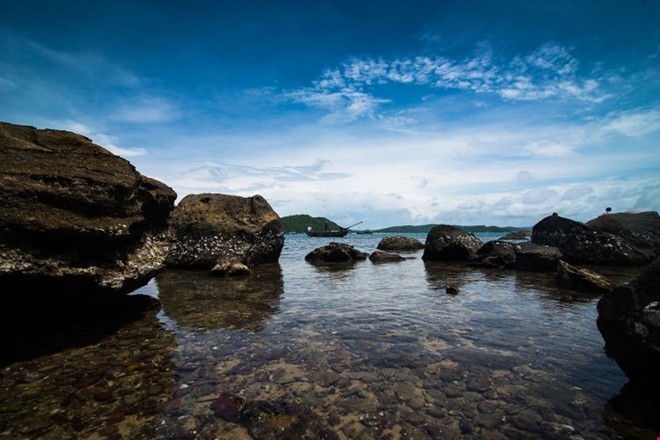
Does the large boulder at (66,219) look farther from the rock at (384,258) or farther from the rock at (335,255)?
the rock at (384,258)

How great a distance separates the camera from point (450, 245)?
2659cm

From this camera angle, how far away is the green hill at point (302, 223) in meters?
170

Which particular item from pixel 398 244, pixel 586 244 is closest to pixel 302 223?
pixel 398 244

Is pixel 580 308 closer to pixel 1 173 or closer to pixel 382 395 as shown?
pixel 382 395

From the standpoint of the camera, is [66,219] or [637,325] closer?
[637,325]

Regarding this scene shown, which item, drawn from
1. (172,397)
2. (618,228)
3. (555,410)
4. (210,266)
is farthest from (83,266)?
(618,228)

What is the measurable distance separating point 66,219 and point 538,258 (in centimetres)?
2251

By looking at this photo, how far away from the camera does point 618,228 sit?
26.3 m

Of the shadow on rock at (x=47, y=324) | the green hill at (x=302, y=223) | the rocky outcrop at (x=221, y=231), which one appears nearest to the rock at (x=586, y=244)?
the rocky outcrop at (x=221, y=231)

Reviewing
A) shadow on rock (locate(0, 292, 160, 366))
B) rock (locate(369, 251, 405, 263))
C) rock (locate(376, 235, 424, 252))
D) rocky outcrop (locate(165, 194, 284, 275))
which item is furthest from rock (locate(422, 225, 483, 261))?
shadow on rock (locate(0, 292, 160, 366))

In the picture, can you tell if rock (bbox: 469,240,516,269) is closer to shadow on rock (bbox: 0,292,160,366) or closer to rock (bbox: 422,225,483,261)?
rock (bbox: 422,225,483,261)

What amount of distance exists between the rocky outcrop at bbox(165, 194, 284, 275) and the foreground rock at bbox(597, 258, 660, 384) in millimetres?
16744

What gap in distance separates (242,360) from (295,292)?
23.7 ft

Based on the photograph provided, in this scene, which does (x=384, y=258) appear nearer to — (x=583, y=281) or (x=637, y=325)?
(x=583, y=281)
